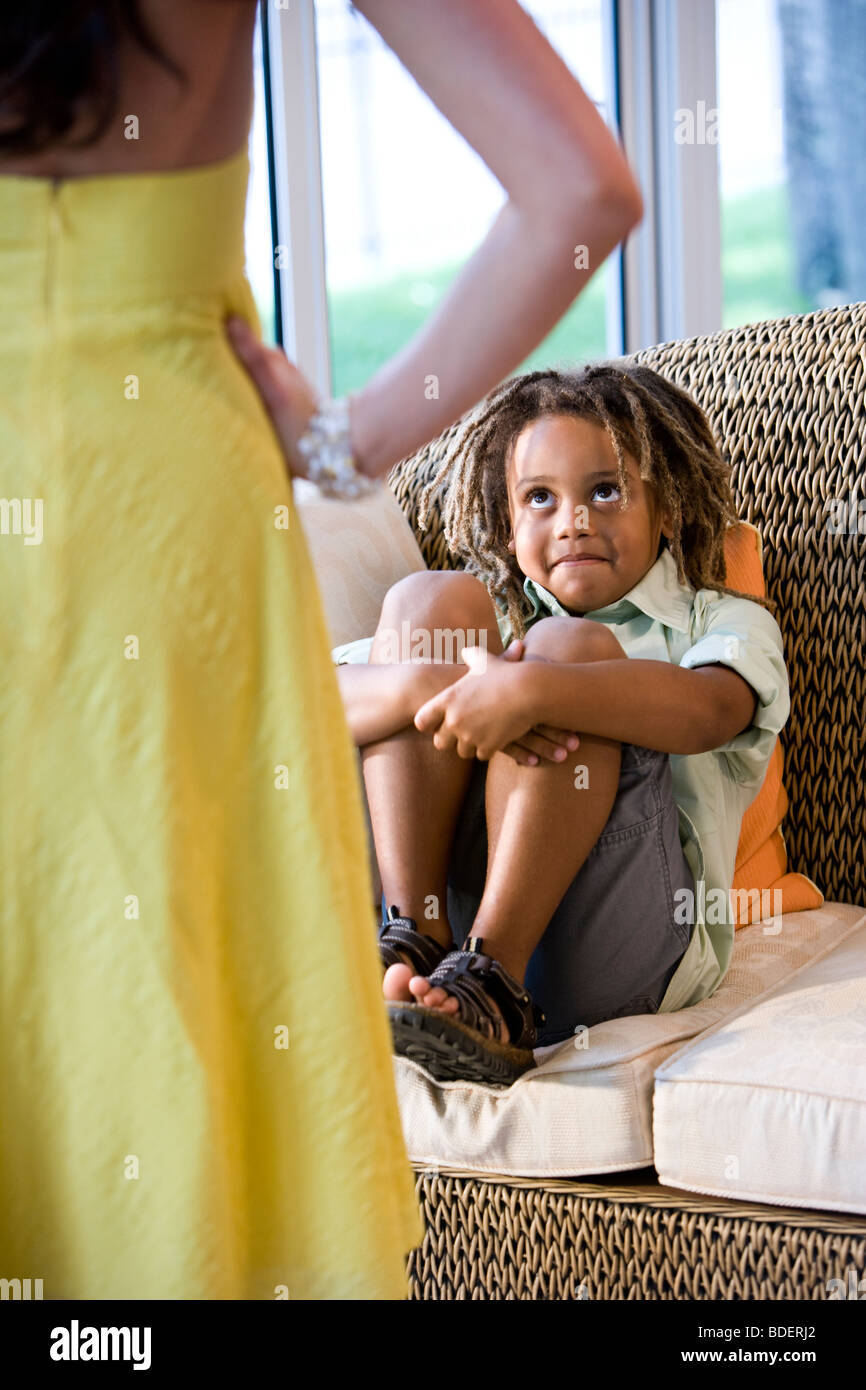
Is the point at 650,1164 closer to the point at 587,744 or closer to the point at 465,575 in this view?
the point at 587,744

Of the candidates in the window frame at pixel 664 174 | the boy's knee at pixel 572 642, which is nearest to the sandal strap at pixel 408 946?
the boy's knee at pixel 572 642

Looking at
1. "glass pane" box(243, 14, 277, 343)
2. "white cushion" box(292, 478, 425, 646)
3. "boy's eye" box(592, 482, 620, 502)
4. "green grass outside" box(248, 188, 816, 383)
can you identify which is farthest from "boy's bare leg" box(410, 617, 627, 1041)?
"green grass outside" box(248, 188, 816, 383)

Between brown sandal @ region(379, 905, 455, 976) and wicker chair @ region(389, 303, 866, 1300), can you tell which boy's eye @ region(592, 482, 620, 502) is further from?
brown sandal @ region(379, 905, 455, 976)

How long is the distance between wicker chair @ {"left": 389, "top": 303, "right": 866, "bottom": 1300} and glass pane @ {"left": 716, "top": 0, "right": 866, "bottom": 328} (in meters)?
1.17

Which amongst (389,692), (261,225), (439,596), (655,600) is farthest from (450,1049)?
(261,225)

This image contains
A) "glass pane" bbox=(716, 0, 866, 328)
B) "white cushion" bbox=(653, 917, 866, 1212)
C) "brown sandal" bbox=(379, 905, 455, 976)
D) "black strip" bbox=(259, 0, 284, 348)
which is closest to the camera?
"white cushion" bbox=(653, 917, 866, 1212)

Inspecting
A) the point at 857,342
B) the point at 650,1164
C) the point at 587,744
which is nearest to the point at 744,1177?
the point at 650,1164

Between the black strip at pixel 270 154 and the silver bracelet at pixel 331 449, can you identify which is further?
the black strip at pixel 270 154

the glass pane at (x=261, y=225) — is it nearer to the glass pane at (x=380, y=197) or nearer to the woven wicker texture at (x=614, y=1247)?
the glass pane at (x=380, y=197)

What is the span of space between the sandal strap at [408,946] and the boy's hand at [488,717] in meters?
0.14

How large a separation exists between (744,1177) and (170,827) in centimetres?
62

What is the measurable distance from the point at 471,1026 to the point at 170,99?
674mm

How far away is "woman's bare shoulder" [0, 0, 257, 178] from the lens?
1.65ft

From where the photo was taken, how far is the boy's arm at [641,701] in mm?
1068
